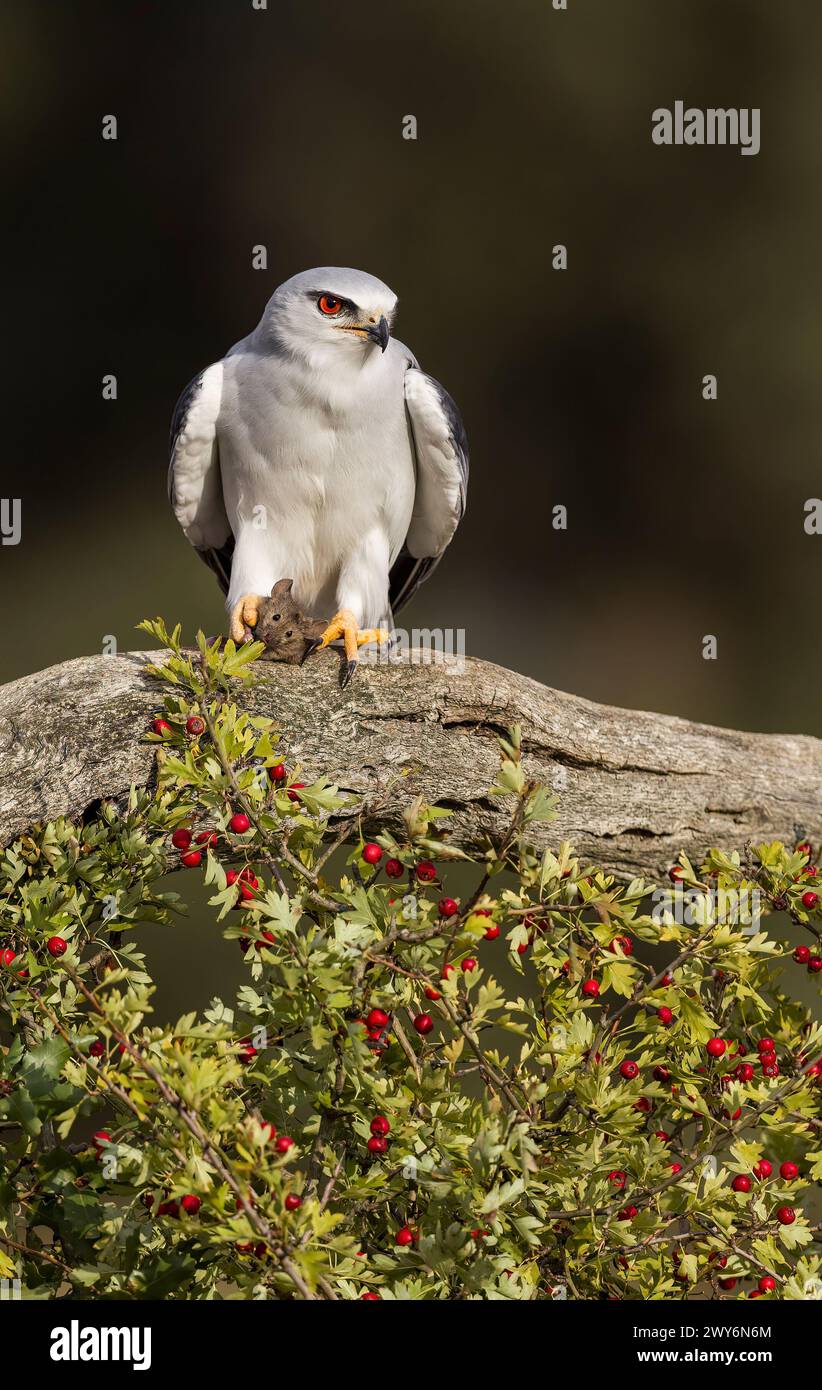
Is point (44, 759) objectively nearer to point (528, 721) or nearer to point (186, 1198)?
point (528, 721)

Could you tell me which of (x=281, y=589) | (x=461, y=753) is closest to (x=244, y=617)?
(x=281, y=589)

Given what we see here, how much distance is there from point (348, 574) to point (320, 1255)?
7.40ft

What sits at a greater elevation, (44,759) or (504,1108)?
(44,759)

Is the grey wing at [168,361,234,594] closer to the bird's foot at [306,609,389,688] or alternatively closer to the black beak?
the black beak

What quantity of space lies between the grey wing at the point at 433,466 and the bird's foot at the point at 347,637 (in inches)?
31.1

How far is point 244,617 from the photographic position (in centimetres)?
280

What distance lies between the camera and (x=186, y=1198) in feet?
3.84

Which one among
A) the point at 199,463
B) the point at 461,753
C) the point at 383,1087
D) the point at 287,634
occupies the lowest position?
the point at 383,1087

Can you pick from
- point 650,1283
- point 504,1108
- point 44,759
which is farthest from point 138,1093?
point 44,759

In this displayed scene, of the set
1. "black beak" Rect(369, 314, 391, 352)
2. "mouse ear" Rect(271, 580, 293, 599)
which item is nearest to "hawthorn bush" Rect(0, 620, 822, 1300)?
"mouse ear" Rect(271, 580, 293, 599)

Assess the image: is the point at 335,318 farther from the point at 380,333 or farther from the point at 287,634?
the point at 287,634

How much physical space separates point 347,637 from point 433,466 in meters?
0.96

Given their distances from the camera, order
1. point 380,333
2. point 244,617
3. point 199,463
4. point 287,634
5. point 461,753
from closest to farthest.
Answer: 1. point 461,753
2. point 287,634
3. point 244,617
4. point 380,333
5. point 199,463

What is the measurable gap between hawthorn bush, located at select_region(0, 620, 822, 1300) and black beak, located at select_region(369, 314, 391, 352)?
1545 millimetres
